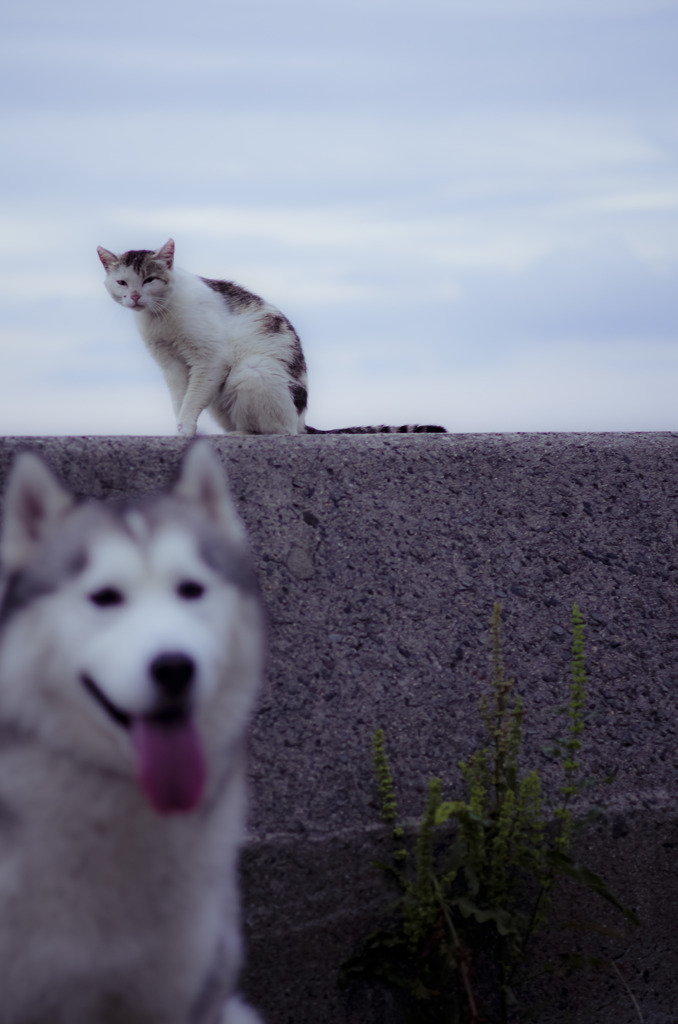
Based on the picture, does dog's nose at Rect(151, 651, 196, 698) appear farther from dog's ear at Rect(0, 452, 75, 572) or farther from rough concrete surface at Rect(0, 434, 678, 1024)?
rough concrete surface at Rect(0, 434, 678, 1024)

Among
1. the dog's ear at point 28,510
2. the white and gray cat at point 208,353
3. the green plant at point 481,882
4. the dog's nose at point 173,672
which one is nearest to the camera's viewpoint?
the dog's nose at point 173,672

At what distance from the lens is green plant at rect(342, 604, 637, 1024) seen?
241 centimetres

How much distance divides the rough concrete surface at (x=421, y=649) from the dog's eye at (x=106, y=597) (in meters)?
1.26

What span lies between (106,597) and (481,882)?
1639 mm

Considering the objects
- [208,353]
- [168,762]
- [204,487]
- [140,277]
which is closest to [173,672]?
[168,762]

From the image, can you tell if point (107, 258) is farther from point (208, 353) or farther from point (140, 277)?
point (208, 353)

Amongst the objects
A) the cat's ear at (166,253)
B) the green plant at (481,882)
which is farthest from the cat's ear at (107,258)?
the green plant at (481,882)

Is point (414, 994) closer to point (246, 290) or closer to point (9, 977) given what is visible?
point (9, 977)

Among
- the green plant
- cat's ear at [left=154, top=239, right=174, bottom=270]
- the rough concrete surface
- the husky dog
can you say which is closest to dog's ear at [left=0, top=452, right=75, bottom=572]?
the husky dog

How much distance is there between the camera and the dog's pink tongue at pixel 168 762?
123cm

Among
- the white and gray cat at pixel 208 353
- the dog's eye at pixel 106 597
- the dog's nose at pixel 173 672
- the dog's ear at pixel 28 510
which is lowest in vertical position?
the dog's nose at pixel 173 672

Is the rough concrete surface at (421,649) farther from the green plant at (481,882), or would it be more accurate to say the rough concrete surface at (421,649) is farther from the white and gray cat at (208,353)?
the white and gray cat at (208,353)

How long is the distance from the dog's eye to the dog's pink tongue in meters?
0.15

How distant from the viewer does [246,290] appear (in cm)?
643
